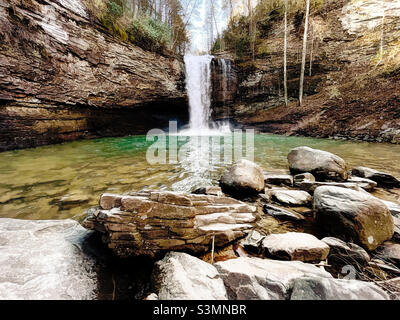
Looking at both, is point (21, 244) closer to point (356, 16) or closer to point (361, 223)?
point (361, 223)

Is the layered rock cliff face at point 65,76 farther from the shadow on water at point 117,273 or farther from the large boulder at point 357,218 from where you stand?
the large boulder at point 357,218

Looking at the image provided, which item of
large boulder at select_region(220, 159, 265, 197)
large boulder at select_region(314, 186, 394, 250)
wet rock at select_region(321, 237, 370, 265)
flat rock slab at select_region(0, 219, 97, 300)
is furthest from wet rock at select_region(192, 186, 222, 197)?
flat rock slab at select_region(0, 219, 97, 300)

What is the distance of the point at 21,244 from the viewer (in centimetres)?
138

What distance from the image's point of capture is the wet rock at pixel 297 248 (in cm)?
132

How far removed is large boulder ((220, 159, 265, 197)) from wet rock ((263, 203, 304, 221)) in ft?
1.42

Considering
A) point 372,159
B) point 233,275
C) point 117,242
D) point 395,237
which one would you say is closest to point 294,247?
point 233,275

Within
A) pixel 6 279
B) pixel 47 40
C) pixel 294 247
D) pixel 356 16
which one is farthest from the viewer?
pixel 356 16

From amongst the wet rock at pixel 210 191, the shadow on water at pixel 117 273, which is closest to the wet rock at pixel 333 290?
the shadow on water at pixel 117 273

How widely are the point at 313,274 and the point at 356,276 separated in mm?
422

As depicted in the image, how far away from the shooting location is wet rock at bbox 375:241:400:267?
134 cm

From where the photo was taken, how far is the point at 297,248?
1.34m

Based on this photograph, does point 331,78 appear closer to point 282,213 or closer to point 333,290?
point 282,213

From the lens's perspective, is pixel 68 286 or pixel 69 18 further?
pixel 69 18

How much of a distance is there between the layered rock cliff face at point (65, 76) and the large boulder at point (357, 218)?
954 centimetres
